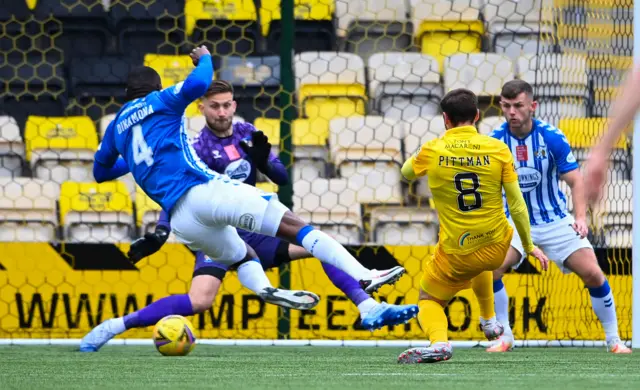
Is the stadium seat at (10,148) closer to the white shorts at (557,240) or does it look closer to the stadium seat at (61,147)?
the stadium seat at (61,147)

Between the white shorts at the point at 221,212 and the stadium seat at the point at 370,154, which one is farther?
the stadium seat at the point at 370,154

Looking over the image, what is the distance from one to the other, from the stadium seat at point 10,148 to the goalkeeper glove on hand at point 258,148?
12.6 ft

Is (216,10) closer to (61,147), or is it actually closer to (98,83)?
(98,83)

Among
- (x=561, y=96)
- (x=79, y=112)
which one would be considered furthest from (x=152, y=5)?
(x=561, y=96)

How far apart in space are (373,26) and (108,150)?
15.9ft

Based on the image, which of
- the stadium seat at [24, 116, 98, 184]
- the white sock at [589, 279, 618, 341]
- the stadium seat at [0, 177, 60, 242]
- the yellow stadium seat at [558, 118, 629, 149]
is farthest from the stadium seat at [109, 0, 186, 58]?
the white sock at [589, 279, 618, 341]

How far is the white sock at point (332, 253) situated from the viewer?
5.40 m

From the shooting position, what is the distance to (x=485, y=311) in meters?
6.23

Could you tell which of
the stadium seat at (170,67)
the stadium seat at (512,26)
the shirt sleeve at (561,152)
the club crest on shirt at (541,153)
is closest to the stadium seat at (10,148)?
the stadium seat at (170,67)

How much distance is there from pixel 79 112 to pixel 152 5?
1182 millimetres

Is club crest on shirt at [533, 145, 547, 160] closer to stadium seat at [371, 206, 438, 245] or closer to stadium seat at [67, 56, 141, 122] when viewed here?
stadium seat at [371, 206, 438, 245]

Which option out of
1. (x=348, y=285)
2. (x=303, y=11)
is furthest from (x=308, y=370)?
(x=303, y=11)

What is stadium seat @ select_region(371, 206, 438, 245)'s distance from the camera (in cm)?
895

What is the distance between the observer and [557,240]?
730cm
